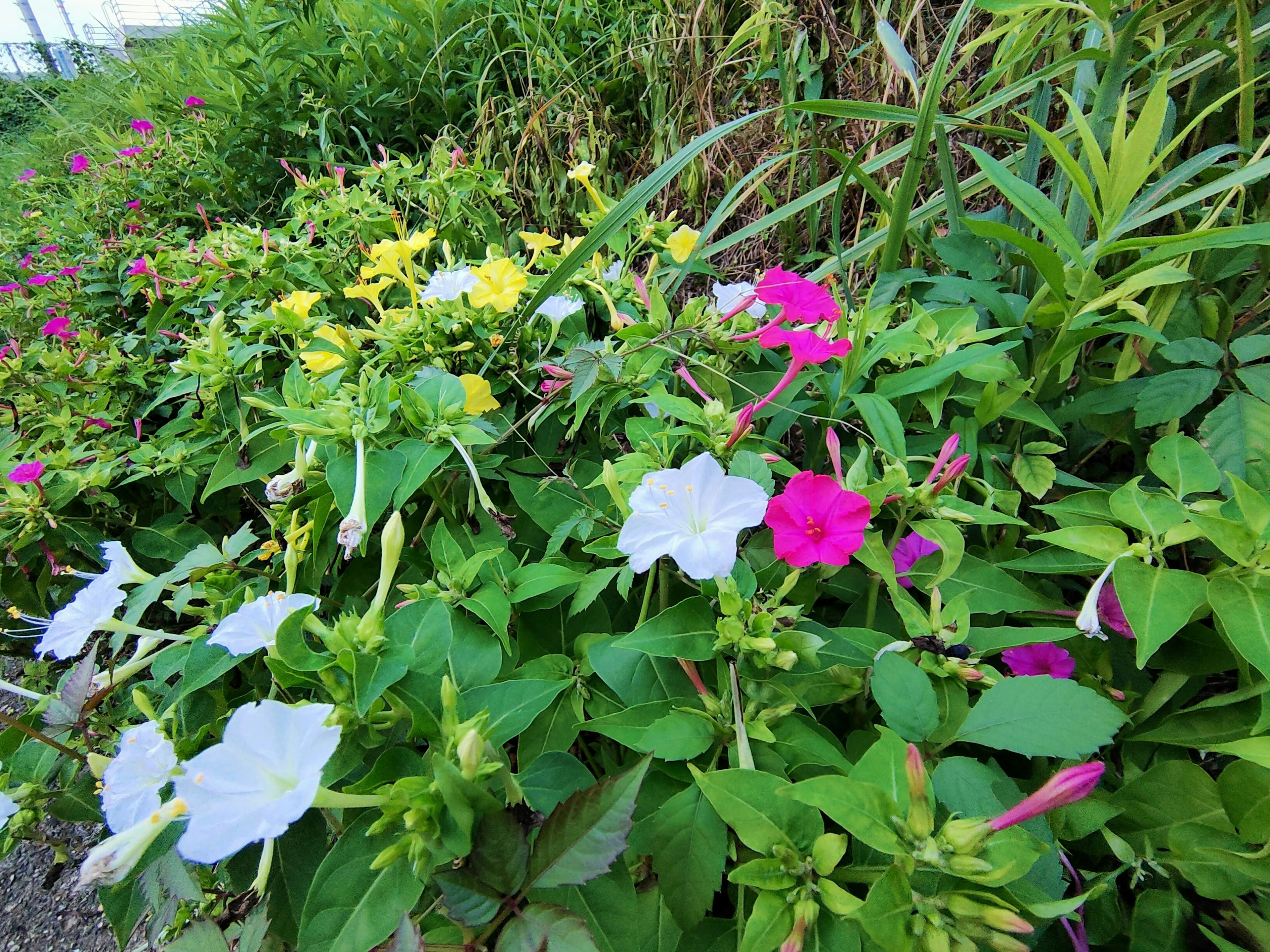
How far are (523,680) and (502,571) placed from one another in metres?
0.16

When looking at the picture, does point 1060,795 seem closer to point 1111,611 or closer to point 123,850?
point 1111,611

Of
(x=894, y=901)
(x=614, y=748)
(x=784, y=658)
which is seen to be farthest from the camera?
(x=614, y=748)

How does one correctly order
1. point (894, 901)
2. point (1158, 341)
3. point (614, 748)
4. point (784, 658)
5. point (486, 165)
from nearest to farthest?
1. point (894, 901)
2. point (784, 658)
3. point (614, 748)
4. point (1158, 341)
5. point (486, 165)

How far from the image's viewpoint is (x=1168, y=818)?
0.56 metres

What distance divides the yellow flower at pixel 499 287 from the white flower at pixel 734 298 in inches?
11.7

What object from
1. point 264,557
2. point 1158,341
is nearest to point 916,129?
point 1158,341

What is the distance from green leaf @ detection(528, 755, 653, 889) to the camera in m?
0.43

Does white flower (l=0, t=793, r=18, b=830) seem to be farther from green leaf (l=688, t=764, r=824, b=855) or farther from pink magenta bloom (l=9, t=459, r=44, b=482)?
green leaf (l=688, t=764, r=824, b=855)

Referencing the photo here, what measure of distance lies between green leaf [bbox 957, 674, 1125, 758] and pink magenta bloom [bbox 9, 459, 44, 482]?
1274 mm

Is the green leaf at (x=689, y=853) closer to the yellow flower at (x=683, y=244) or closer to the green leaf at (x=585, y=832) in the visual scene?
the green leaf at (x=585, y=832)

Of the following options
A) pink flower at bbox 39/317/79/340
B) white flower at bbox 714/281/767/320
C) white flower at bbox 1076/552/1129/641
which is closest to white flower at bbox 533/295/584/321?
white flower at bbox 714/281/767/320

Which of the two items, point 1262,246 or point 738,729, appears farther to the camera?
point 1262,246

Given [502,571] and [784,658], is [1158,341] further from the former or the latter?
[502,571]

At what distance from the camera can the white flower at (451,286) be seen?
3.18 feet
